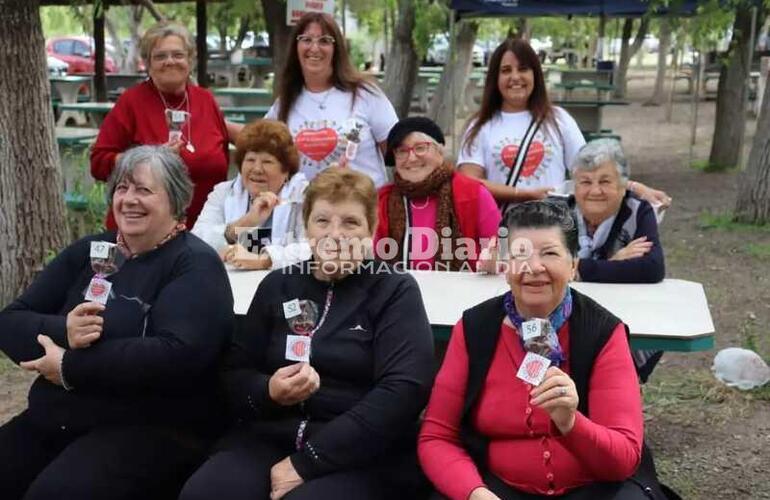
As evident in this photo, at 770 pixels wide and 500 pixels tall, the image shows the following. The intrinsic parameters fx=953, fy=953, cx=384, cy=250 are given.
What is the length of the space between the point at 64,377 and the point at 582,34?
140ft

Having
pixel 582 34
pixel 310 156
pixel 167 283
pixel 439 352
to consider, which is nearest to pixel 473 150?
pixel 310 156

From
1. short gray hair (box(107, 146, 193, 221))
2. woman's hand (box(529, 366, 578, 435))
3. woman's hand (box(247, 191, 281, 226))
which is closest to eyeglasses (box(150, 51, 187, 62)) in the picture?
woman's hand (box(247, 191, 281, 226))

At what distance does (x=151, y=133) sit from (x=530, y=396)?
8.88 ft

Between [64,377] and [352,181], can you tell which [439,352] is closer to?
[352,181]

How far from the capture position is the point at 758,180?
369 inches

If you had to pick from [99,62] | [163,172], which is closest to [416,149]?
[163,172]

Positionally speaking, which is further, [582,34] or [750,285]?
[582,34]

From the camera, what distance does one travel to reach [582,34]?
142 feet

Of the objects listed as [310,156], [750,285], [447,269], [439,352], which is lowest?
[750,285]

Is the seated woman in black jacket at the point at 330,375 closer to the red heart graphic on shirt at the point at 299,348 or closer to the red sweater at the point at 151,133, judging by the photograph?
the red heart graphic on shirt at the point at 299,348

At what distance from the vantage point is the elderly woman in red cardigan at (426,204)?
400 centimetres

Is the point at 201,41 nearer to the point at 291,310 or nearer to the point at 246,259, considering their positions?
the point at 246,259

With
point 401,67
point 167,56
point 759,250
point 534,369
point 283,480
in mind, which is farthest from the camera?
point 401,67

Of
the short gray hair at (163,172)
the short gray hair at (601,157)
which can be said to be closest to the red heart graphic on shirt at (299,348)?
the short gray hair at (163,172)
